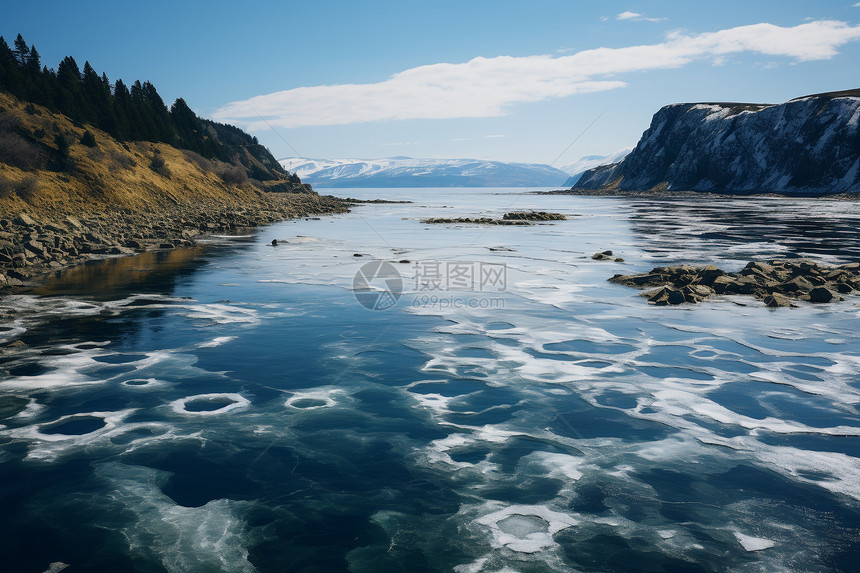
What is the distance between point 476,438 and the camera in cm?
907

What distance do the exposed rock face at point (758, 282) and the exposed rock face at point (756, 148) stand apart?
104202 mm

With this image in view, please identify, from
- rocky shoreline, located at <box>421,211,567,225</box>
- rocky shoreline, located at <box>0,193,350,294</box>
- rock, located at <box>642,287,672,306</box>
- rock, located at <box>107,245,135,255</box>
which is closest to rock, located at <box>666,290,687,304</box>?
rock, located at <box>642,287,672,306</box>

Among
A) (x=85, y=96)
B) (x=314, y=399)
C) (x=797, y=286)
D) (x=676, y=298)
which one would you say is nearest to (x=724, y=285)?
(x=797, y=286)

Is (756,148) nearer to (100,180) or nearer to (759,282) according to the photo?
(759,282)

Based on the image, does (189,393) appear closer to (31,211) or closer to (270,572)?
(270,572)

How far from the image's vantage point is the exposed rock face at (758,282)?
19.4 m

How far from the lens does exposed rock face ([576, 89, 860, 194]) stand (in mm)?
110812

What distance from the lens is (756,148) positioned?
128 m

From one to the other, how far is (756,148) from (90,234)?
137 meters

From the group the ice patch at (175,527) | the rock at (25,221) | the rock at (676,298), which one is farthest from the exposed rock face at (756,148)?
the ice patch at (175,527)

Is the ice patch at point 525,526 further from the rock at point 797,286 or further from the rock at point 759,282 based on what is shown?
the rock at point 797,286

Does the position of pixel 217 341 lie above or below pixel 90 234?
below

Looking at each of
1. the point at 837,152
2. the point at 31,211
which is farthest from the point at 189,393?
the point at 837,152

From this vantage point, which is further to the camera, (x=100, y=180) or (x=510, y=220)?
(x=510, y=220)
